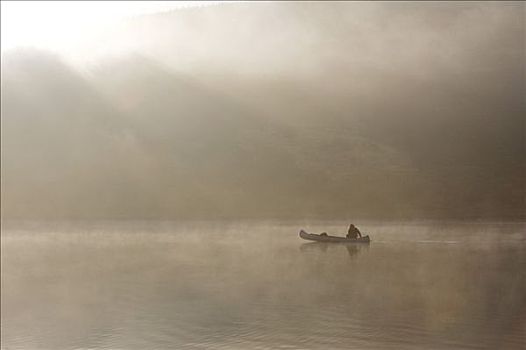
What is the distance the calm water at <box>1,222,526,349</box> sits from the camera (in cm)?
527

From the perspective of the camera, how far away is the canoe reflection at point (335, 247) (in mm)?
6096

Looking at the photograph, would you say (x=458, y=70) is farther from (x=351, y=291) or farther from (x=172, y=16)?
(x=172, y=16)

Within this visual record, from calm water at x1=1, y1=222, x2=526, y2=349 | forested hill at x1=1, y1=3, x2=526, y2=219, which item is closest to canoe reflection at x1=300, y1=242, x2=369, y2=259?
calm water at x1=1, y1=222, x2=526, y2=349

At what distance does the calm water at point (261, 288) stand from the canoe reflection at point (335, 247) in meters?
0.01

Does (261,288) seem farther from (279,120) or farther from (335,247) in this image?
(279,120)

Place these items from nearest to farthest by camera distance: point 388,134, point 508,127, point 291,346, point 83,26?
1. point 291,346
2. point 508,127
3. point 388,134
4. point 83,26

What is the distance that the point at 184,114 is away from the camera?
662 centimetres

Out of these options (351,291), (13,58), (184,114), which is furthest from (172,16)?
(351,291)

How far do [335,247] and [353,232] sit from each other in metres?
0.25

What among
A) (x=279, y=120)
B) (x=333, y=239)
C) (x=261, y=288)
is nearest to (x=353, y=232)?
(x=333, y=239)

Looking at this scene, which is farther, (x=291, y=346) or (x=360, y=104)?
(x=360, y=104)

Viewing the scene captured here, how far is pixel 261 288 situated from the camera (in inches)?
239

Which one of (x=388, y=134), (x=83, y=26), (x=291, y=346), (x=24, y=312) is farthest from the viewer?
(x=83, y=26)

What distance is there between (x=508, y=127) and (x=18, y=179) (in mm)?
5261
